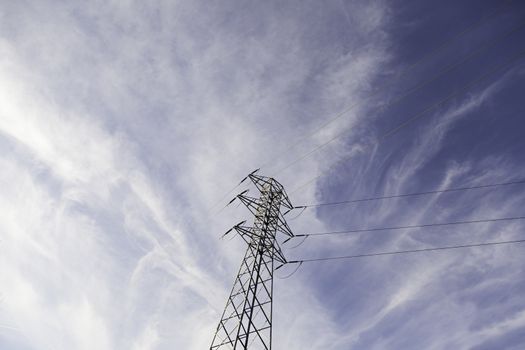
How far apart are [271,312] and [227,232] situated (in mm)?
5800

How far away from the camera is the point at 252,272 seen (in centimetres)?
1440

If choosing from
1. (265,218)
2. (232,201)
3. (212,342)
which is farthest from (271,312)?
(232,201)

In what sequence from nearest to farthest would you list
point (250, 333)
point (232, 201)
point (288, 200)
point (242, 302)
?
point (250, 333), point (242, 302), point (288, 200), point (232, 201)

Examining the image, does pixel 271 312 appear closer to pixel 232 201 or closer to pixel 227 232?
pixel 227 232

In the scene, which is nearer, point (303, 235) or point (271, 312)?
point (271, 312)

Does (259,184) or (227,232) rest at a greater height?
(259,184)

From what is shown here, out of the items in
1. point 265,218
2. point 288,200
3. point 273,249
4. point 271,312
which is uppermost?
point 288,200

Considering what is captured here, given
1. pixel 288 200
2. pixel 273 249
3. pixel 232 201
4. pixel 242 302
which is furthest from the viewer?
pixel 232 201

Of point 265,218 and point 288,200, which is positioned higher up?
point 288,200

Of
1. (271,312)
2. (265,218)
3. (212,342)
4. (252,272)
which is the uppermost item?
(265,218)

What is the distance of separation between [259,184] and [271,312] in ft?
28.0

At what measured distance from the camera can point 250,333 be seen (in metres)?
12.5

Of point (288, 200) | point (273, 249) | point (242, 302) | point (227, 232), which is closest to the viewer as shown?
point (242, 302)

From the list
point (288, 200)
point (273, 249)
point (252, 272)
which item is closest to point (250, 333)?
point (252, 272)
